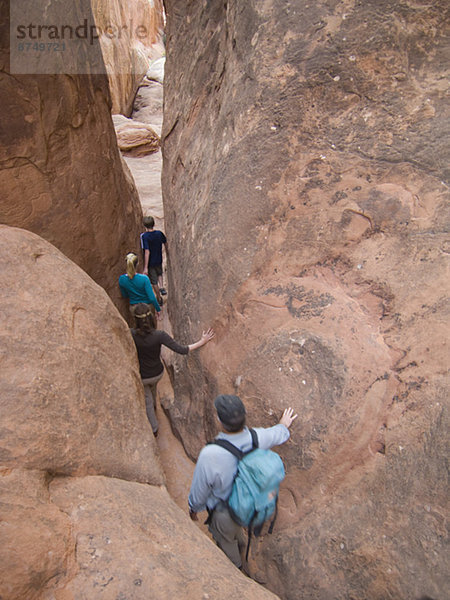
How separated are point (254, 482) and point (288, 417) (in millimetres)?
574

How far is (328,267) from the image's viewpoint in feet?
9.14

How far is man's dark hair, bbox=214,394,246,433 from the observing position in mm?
1995

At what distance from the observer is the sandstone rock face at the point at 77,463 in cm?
166

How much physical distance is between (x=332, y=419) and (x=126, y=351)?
1360 mm

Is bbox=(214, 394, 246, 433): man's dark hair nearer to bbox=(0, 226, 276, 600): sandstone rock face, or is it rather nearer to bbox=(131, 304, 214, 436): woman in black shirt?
bbox=(0, 226, 276, 600): sandstone rock face

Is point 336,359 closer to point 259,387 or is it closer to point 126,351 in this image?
point 259,387

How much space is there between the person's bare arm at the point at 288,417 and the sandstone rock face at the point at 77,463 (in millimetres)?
754

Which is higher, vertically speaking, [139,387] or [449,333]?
[449,333]

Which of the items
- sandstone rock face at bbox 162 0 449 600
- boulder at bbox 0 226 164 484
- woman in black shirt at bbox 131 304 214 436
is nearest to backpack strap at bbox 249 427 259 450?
sandstone rock face at bbox 162 0 449 600

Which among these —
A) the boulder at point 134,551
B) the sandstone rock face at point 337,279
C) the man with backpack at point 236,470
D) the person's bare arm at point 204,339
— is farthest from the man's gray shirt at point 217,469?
the person's bare arm at point 204,339

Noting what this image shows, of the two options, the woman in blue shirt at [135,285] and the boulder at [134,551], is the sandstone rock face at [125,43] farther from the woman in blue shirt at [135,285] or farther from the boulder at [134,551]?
the boulder at [134,551]

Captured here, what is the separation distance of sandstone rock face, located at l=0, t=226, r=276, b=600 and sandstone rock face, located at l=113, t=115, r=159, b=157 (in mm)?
9182

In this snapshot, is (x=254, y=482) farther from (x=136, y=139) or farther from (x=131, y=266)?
(x=136, y=139)

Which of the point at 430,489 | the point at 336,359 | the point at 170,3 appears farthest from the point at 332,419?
the point at 170,3
